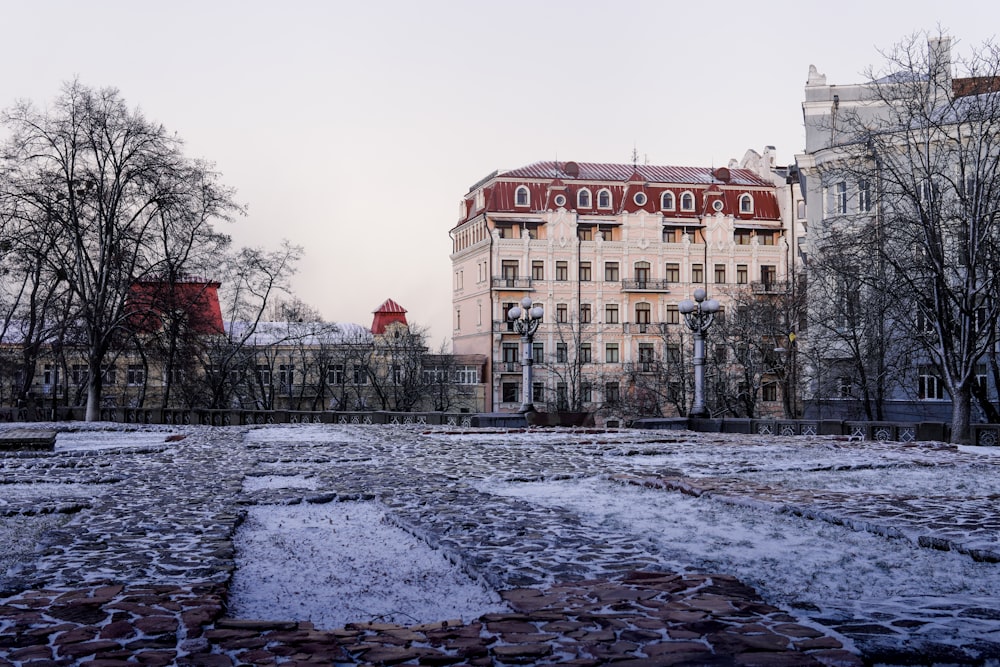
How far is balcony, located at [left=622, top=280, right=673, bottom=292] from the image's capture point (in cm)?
6456

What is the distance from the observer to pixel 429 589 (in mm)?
5547

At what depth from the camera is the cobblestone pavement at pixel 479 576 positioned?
4.05m

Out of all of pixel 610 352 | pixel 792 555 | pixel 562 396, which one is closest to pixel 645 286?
pixel 610 352

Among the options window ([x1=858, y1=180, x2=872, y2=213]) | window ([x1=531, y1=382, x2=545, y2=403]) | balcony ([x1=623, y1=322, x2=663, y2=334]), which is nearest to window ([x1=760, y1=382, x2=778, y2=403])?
balcony ([x1=623, y1=322, x2=663, y2=334])

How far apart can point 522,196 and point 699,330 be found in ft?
130

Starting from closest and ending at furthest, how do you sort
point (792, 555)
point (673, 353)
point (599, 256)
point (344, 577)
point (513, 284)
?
point (344, 577)
point (792, 555)
point (673, 353)
point (513, 284)
point (599, 256)

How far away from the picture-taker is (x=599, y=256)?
212 ft

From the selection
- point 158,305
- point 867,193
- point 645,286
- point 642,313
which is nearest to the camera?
point 867,193

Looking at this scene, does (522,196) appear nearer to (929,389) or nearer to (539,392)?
(539,392)

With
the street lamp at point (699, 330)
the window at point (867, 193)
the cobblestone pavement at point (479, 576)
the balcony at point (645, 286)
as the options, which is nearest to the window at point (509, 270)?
the balcony at point (645, 286)

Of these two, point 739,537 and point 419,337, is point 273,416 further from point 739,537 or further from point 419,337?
point 419,337

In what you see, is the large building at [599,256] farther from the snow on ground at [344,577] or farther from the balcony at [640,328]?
the snow on ground at [344,577]

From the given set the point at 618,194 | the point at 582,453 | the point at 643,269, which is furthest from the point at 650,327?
the point at 582,453

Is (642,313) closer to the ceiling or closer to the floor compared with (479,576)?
closer to the ceiling
